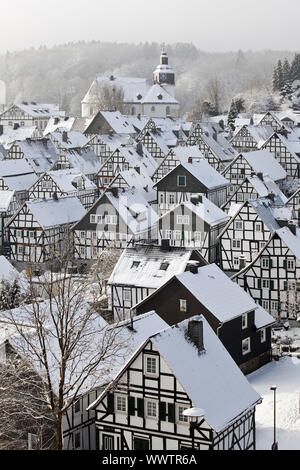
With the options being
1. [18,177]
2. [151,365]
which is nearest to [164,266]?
[151,365]

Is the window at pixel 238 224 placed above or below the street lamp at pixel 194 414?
above

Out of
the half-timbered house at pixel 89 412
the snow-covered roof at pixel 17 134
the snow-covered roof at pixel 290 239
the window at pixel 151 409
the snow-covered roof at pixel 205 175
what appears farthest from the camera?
the snow-covered roof at pixel 17 134

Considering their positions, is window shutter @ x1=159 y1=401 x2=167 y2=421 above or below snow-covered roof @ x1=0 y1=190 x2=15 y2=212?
below

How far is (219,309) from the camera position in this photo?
123 ft

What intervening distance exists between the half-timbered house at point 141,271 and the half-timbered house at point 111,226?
1166 centimetres

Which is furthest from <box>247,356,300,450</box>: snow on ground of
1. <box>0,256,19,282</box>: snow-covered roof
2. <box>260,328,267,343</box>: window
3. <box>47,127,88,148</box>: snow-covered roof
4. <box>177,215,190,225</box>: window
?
<box>47,127,88,148</box>: snow-covered roof

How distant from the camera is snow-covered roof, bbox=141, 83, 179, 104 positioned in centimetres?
12439

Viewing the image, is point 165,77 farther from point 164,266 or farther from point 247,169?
point 164,266

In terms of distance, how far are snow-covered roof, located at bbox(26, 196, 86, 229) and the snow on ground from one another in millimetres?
22633

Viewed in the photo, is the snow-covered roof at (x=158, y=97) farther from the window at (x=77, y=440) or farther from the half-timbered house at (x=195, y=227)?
the window at (x=77, y=440)

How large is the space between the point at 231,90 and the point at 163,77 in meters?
60.9

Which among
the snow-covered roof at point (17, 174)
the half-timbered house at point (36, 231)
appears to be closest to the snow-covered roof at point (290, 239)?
the half-timbered house at point (36, 231)

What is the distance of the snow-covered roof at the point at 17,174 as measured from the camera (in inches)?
2724

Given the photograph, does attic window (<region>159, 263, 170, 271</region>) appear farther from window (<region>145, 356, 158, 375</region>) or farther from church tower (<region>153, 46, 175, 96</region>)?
church tower (<region>153, 46, 175, 96</region>)
